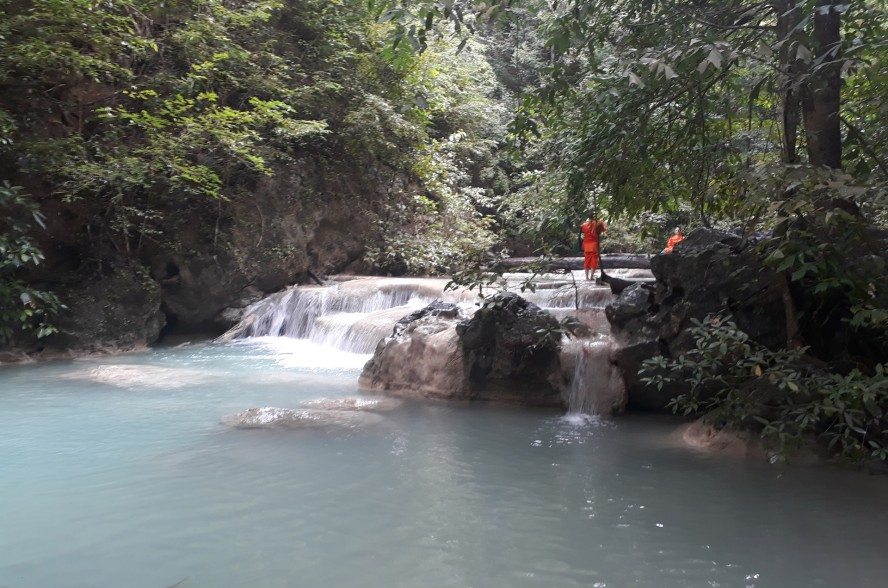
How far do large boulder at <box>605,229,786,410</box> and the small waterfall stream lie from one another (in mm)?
537

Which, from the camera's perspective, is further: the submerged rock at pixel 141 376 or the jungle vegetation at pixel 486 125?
the submerged rock at pixel 141 376

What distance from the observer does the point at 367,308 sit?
551 inches

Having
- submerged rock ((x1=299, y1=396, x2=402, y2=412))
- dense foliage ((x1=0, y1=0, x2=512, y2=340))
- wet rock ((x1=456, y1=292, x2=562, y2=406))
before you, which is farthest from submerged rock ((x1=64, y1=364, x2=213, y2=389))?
wet rock ((x1=456, y1=292, x2=562, y2=406))

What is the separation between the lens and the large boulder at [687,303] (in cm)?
662

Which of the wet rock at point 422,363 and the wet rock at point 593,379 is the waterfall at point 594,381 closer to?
the wet rock at point 593,379

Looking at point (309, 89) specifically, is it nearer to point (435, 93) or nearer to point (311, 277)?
point (435, 93)

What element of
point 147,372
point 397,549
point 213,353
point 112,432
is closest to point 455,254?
point 213,353

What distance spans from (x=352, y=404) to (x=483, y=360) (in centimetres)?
171

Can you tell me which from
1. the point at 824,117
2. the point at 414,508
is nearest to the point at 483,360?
the point at 414,508

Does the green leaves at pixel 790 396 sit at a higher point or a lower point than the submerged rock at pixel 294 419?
higher

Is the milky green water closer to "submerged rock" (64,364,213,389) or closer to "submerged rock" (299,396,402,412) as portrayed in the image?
"submerged rock" (299,396,402,412)

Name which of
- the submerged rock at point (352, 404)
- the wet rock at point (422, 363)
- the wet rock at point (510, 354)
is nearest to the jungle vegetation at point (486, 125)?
the wet rock at point (510, 354)

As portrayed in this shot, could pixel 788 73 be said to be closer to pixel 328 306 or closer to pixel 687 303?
pixel 687 303

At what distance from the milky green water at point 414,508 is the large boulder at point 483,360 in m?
0.66
